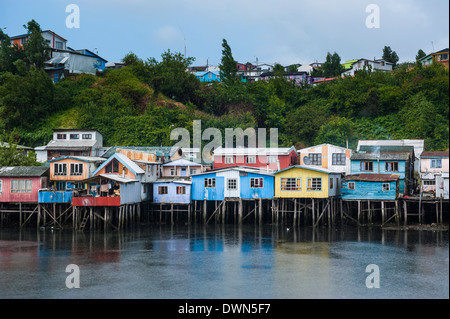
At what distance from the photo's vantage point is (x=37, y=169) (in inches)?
1518

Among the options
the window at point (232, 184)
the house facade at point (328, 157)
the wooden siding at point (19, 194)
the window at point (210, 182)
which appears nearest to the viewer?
the wooden siding at point (19, 194)

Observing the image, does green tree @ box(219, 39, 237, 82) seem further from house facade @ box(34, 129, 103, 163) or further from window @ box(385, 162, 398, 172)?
window @ box(385, 162, 398, 172)

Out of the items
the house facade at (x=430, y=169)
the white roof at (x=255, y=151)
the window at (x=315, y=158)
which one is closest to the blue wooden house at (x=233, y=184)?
the white roof at (x=255, y=151)

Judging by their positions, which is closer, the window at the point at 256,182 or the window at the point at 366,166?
the window at the point at 256,182

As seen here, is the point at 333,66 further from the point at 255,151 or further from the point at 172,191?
the point at 172,191

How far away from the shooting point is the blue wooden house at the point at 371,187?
36375 millimetres

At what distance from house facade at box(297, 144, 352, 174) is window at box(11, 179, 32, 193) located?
20761 mm

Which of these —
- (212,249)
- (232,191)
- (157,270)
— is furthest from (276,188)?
(157,270)

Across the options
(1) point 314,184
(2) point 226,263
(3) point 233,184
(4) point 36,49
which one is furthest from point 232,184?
(4) point 36,49

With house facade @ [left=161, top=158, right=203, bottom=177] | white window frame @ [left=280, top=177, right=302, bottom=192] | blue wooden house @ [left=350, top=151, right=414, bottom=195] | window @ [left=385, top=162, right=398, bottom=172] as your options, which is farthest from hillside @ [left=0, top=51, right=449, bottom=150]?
white window frame @ [left=280, top=177, right=302, bottom=192]

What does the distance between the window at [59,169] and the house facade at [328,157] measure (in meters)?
18.2

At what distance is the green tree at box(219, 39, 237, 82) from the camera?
6284 cm

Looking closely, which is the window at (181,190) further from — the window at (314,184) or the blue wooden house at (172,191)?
the window at (314,184)
